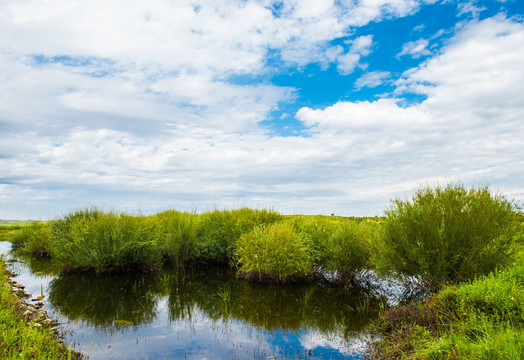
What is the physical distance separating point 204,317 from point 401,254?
22.6 feet

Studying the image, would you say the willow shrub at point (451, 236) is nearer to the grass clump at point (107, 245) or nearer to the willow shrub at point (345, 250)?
the willow shrub at point (345, 250)

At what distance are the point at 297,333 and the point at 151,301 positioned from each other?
601cm

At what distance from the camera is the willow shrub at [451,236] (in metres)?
10.3

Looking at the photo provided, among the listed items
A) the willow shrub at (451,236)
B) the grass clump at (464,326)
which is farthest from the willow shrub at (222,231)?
the grass clump at (464,326)

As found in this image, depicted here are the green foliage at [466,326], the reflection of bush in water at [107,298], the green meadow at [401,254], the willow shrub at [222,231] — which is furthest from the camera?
the willow shrub at [222,231]

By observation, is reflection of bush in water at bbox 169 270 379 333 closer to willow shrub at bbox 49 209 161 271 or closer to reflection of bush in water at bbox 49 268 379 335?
reflection of bush in water at bbox 49 268 379 335

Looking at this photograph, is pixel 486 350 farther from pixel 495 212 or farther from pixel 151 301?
pixel 151 301

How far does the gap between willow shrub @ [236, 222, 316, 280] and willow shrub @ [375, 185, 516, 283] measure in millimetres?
4116

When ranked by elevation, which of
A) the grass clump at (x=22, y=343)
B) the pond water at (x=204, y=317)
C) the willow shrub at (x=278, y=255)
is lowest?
the pond water at (x=204, y=317)

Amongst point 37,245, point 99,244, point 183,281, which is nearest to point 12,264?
point 37,245

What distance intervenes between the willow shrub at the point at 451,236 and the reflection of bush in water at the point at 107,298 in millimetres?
8622

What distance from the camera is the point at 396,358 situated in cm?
685

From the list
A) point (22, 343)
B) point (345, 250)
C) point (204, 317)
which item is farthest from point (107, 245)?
point (345, 250)

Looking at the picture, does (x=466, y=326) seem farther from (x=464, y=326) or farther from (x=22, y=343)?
(x=22, y=343)
